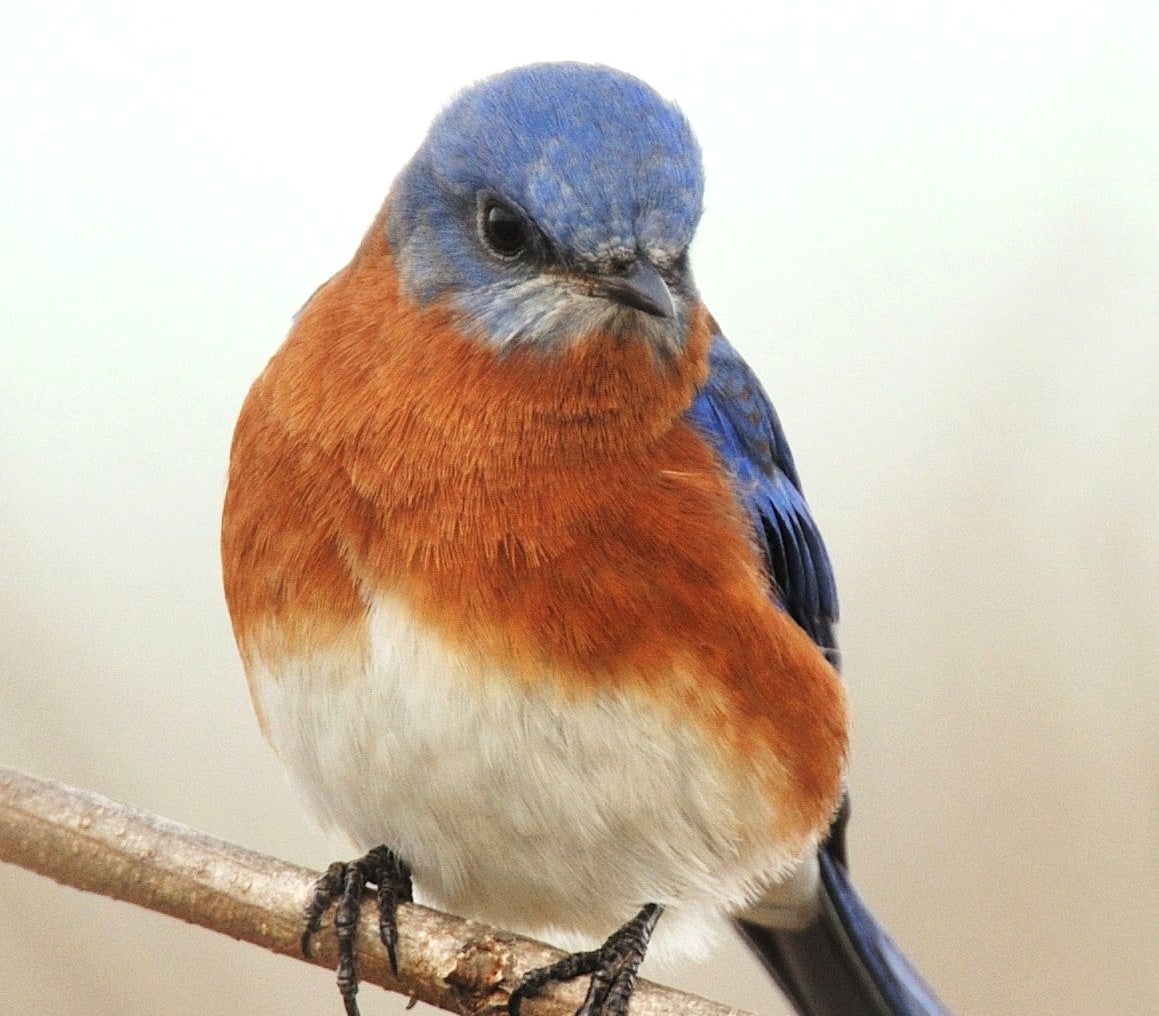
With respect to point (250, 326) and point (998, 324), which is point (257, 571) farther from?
point (998, 324)

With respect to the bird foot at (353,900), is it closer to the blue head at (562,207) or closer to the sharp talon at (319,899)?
the sharp talon at (319,899)

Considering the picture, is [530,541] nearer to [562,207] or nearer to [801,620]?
[562,207]

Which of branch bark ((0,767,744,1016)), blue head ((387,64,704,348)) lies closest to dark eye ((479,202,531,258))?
blue head ((387,64,704,348))

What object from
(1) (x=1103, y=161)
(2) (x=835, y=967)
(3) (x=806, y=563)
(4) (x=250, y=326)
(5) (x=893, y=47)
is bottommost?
(2) (x=835, y=967)

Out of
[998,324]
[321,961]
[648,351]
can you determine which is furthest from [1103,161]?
[321,961]

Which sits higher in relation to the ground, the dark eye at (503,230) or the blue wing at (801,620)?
the dark eye at (503,230)

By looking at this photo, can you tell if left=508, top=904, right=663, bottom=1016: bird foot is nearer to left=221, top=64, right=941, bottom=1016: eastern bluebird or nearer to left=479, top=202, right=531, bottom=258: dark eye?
left=221, top=64, right=941, bottom=1016: eastern bluebird

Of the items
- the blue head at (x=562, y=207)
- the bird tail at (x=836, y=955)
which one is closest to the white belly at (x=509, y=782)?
the bird tail at (x=836, y=955)
